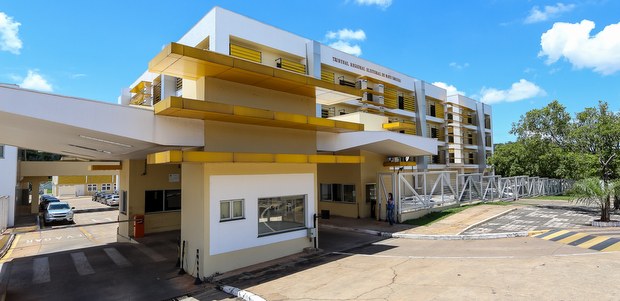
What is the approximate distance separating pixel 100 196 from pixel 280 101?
4753 centimetres

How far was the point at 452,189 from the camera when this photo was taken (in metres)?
23.6

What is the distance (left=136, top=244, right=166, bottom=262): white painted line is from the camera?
1370cm

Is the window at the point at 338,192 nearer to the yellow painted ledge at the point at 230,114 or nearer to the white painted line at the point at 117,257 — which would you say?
the yellow painted ledge at the point at 230,114

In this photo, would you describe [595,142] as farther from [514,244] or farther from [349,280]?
[349,280]

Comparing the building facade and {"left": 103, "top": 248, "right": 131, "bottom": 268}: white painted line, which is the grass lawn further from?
{"left": 103, "top": 248, "right": 131, "bottom": 268}: white painted line

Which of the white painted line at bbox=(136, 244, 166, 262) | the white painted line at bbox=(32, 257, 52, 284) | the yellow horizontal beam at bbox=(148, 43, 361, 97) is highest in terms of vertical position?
the yellow horizontal beam at bbox=(148, 43, 361, 97)

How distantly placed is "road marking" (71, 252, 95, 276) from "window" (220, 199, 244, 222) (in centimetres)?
538

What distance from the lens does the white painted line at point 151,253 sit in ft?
45.0

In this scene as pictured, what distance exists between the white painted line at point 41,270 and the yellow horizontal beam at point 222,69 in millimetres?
7967

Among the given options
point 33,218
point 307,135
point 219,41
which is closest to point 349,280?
point 307,135

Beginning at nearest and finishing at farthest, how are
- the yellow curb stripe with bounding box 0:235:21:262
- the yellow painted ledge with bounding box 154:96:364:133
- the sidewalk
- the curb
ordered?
the yellow painted ledge with bounding box 154:96:364:133
the yellow curb stripe with bounding box 0:235:21:262
the curb
the sidewalk

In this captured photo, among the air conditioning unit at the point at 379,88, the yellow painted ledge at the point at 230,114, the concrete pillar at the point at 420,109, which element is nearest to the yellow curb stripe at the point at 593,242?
Result: the yellow painted ledge at the point at 230,114

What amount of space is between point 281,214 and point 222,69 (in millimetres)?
5810

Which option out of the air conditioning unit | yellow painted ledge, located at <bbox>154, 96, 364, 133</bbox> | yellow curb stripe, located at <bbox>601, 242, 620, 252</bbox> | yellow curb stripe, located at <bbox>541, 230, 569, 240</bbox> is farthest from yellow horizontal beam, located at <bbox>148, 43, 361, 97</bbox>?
the air conditioning unit
